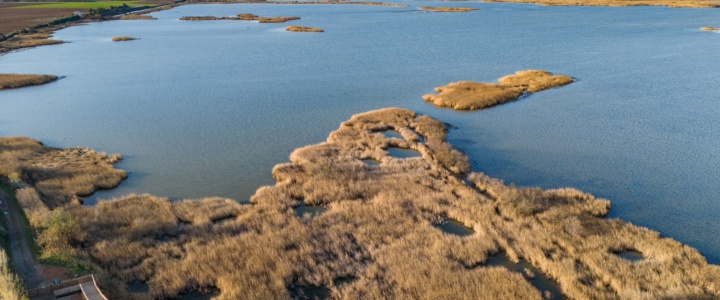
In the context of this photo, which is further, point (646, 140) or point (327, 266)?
point (646, 140)

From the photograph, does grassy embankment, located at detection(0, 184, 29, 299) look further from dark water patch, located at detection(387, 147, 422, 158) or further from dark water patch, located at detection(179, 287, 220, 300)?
dark water patch, located at detection(387, 147, 422, 158)

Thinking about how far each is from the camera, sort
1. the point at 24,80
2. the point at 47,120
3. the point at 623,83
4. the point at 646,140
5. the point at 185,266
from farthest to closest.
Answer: the point at 24,80 → the point at 623,83 → the point at 47,120 → the point at 646,140 → the point at 185,266

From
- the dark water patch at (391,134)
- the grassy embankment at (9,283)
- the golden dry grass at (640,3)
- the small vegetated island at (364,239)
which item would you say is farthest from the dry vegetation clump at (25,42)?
the golden dry grass at (640,3)

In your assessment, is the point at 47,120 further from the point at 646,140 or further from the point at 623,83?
the point at 623,83

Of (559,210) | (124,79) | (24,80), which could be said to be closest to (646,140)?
(559,210)

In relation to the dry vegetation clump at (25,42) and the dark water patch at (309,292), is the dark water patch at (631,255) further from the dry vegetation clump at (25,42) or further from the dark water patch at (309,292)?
the dry vegetation clump at (25,42)

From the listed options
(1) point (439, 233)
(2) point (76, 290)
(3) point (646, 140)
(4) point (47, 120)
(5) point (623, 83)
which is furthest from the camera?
(5) point (623, 83)

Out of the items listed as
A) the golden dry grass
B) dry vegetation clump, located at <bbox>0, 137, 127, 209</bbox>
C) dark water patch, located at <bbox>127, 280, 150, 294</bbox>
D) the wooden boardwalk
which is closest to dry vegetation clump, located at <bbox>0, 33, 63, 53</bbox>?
dry vegetation clump, located at <bbox>0, 137, 127, 209</bbox>
